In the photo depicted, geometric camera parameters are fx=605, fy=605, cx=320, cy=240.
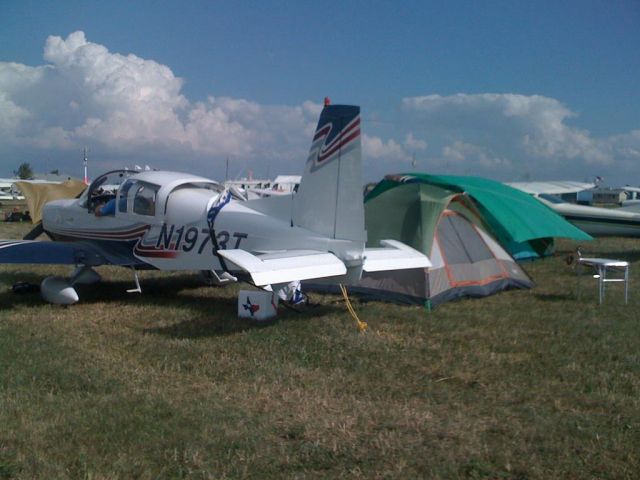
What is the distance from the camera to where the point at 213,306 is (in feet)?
26.8

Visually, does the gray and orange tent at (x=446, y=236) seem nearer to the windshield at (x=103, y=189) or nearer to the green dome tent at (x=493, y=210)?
the green dome tent at (x=493, y=210)

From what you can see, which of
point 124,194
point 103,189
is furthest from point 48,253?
point 103,189

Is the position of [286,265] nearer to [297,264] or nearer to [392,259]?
[297,264]

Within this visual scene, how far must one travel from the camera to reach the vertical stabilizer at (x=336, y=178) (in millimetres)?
6469

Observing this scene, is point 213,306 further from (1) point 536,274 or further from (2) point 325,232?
(1) point 536,274

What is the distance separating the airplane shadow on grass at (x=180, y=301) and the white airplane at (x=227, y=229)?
397 millimetres

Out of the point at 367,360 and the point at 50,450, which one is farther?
the point at 367,360

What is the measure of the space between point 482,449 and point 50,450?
8.68 ft

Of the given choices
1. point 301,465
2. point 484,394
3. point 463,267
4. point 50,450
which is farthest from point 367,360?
point 463,267

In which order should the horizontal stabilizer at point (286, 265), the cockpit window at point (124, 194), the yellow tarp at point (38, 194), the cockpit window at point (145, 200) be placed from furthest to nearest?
1. the yellow tarp at point (38, 194)
2. the cockpit window at point (124, 194)
3. the cockpit window at point (145, 200)
4. the horizontal stabilizer at point (286, 265)

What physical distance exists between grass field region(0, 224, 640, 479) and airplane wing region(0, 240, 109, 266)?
742mm

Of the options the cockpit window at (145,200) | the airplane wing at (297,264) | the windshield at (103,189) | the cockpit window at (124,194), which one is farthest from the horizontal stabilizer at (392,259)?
the windshield at (103,189)

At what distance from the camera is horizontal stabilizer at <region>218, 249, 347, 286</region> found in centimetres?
567

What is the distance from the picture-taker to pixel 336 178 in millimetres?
6566
